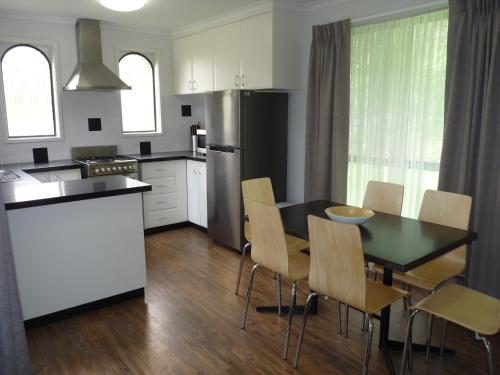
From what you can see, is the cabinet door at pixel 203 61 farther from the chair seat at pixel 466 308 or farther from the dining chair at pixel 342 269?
the chair seat at pixel 466 308

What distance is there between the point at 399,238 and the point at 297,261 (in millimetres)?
694

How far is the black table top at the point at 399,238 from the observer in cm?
189

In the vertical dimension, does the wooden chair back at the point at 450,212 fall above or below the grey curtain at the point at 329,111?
below

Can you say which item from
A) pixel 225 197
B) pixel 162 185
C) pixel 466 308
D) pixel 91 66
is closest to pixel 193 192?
pixel 162 185

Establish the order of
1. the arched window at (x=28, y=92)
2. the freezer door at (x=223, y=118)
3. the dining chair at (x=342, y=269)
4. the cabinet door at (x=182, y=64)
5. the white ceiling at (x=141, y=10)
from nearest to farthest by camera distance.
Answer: the dining chair at (x=342, y=269), the white ceiling at (x=141, y=10), the freezer door at (x=223, y=118), the arched window at (x=28, y=92), the cabinet door at (x=182, y=64)

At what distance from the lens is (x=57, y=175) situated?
4062 mm

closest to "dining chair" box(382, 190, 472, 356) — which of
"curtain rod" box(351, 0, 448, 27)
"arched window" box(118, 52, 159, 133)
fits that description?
"curtain rod" box(351, 0, 448, 27)

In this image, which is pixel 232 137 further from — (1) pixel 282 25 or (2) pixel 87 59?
(2) pixel 87 59

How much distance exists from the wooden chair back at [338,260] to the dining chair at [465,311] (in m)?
0.31

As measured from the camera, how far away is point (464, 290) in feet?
6.93

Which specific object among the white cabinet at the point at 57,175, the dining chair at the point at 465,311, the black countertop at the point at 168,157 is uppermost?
the black countertop at the point at 168,157

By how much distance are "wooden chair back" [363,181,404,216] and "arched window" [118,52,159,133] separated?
10.6 ft

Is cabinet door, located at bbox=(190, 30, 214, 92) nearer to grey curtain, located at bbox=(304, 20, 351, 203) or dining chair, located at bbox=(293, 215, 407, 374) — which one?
grey curtain, located at bbox=(304, 20, 351, 203)

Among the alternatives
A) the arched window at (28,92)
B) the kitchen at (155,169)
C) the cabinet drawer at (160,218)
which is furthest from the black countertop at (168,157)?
the arched window at (28,92)
